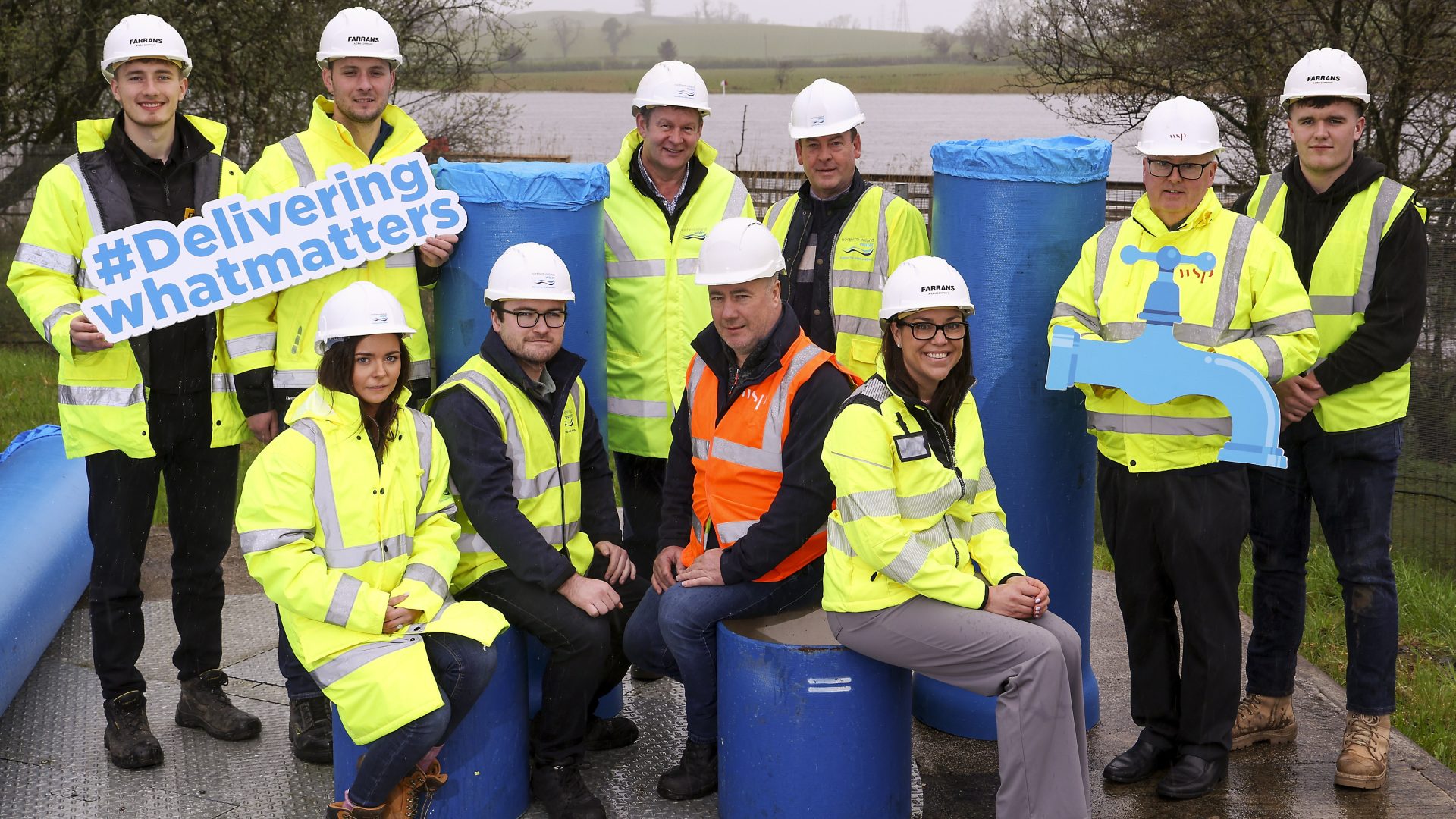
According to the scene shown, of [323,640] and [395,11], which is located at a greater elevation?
[395,11]

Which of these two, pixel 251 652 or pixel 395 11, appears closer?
pixel 251 652

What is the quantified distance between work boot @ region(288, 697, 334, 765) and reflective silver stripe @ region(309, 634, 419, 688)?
793 mm

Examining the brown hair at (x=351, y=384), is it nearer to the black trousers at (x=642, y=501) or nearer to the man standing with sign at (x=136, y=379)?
the man standing with sign at (x=136, y=379)

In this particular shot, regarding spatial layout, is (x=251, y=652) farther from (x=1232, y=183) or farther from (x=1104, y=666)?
(x=1232, y=183)

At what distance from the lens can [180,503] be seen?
14.6 feet

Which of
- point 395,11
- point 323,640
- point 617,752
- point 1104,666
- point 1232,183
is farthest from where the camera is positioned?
point 395,11

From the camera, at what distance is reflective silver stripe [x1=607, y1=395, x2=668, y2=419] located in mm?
4770

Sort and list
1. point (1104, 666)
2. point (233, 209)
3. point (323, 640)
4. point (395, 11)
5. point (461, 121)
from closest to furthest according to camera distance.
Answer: point (323, 640)
point (233, 209)
point (1104, 666)
point (395, 11)
point (461, 121)

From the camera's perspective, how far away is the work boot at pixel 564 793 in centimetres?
A: 402

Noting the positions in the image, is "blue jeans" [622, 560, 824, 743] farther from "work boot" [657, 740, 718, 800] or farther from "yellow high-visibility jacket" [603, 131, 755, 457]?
"yellow high-visibility jacket" [603, 131, 755, 457]

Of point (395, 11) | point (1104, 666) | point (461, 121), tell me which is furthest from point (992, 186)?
point (461, 121)

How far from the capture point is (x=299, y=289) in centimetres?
429

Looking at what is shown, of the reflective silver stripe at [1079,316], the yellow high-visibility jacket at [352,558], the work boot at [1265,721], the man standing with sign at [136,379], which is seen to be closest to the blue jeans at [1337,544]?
the work boot at [1265,721]

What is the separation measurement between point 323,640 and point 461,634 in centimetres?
38
